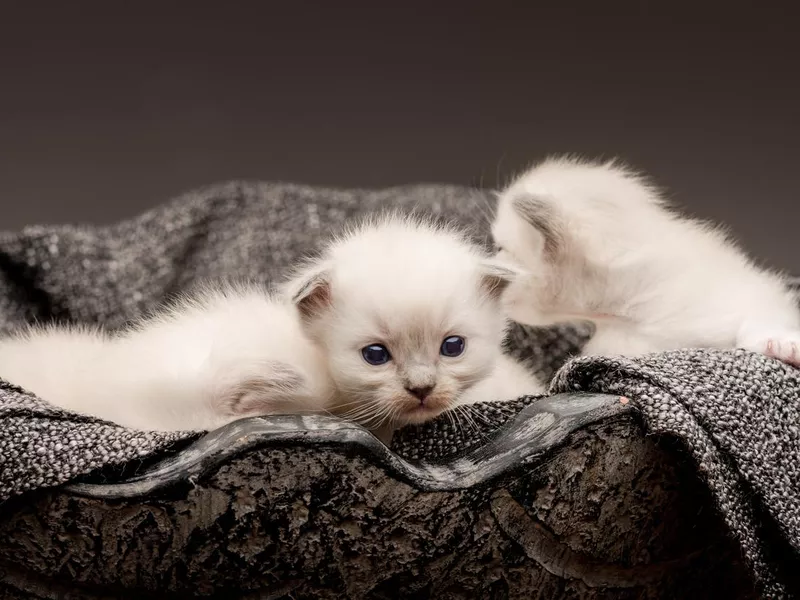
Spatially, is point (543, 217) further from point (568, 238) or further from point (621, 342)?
point (621, 342)

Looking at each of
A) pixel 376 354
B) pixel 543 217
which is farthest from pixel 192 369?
pixel 543 217

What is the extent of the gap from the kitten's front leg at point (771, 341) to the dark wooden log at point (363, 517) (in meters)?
0.26

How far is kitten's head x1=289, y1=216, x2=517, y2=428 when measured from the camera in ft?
2.98

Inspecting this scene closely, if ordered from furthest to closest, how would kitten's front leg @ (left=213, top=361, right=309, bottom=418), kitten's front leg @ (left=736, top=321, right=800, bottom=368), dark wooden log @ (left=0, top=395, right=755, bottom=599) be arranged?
kitten's front leg @ (left=736, top=321, right=800, bottom=368), kitten's front leg @ (left=213, top=361, right=309, bottom=418), dark wooden log @ (left=0, top=395, right=755, bottom=599)

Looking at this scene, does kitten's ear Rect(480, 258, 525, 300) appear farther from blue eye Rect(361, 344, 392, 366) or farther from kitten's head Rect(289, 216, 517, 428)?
blue eye Rect(361, 344, 392, 366)

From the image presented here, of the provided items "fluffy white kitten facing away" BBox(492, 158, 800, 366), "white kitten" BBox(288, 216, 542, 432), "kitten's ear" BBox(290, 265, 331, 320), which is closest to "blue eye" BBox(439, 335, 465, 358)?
"white kitten" BBox(288, 216, 542, 432)

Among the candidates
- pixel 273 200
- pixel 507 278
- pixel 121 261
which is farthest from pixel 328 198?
pixel 507 278

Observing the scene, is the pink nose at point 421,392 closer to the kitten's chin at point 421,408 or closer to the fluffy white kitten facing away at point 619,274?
the kitten's chin at point 421,408

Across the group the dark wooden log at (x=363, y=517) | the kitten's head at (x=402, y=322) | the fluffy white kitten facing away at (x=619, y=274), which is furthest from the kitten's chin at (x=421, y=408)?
the fluffy white kitten facing away at (x=619, y=274)

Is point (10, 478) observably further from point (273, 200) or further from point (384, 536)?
point (273, 200)

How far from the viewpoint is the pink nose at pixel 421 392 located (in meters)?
0.90

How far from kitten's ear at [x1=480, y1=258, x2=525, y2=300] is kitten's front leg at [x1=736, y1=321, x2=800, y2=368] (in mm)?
283

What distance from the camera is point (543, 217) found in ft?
3.93

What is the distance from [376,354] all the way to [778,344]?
1.51 feet
